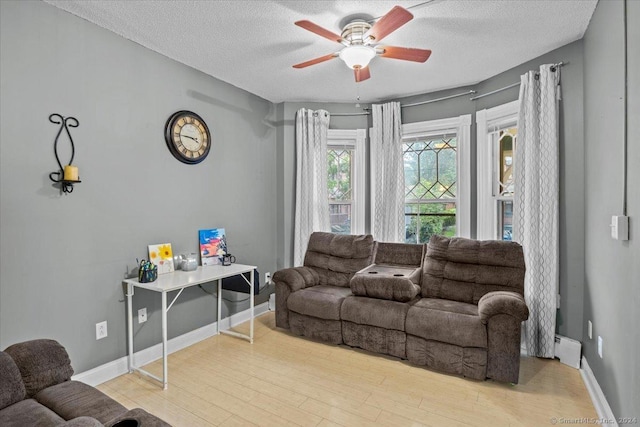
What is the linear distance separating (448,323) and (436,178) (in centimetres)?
201

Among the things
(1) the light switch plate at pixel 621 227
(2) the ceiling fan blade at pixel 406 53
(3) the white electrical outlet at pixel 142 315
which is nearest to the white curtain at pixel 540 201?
(1) the light switch plate at pixel 621 227

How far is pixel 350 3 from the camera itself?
7.59ft

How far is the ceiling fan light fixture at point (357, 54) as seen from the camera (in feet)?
7.99

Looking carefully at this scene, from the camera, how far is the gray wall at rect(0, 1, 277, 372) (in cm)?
219

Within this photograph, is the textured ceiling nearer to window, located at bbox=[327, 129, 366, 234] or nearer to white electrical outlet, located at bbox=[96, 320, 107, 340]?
window, located at bbox=[327, 129, 366, 234]

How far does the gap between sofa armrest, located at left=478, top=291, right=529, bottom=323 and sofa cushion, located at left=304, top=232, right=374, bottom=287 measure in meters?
1.40

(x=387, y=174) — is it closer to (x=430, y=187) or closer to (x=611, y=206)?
(x=430, y=187)

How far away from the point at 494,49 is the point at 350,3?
1.49 meters

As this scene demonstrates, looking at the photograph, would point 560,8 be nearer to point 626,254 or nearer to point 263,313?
point 626,254

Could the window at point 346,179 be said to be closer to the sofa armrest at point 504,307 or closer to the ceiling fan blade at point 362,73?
the ceiling fan blade at point 362,73

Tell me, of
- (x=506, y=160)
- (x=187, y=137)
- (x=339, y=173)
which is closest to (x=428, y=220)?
(x=506, y=160)

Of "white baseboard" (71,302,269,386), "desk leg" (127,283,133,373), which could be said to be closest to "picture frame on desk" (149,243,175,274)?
"desk leg" (127,283,133,373)

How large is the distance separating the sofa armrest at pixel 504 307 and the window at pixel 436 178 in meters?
1.36

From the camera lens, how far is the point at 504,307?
2488 millimetres
